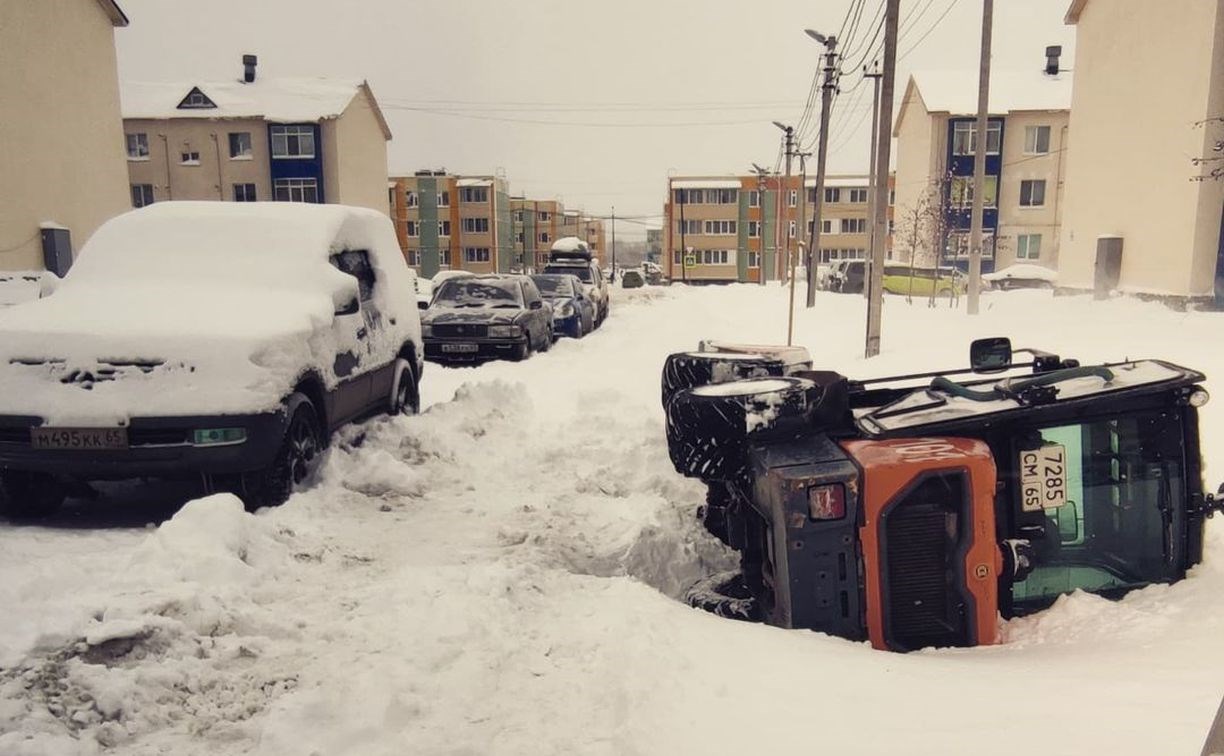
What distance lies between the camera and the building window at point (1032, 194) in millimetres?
49875

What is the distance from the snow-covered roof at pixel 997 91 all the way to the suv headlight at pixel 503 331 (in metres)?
43.0

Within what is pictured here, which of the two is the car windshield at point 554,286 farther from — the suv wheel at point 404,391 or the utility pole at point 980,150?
the suv wheel at point 404,391

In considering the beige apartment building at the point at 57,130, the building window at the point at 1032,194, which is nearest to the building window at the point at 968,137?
A: the building window at the point at 1032,194

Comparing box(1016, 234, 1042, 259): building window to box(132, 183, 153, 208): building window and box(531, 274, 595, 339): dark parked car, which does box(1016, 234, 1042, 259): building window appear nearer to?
box(531, 274, 595, 339): dark parked car

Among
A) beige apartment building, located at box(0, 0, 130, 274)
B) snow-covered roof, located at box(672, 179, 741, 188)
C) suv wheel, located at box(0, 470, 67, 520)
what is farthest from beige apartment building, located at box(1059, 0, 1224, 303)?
snow-covered roof, located at box(672, 179, 741, 188)

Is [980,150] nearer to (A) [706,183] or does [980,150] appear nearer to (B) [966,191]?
(B) [966,191]

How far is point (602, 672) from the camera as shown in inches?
111

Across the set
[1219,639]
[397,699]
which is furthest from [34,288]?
[1219,639]

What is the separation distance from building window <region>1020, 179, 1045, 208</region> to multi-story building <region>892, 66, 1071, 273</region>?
55mm

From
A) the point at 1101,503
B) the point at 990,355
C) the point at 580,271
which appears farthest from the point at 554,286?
the point at 1101,503

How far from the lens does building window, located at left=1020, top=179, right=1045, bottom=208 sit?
4988 centimetres

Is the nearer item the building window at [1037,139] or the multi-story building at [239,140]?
the multi-story building at [239,140]

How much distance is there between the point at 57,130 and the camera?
81.1 ft

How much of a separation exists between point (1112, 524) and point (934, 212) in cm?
3907
